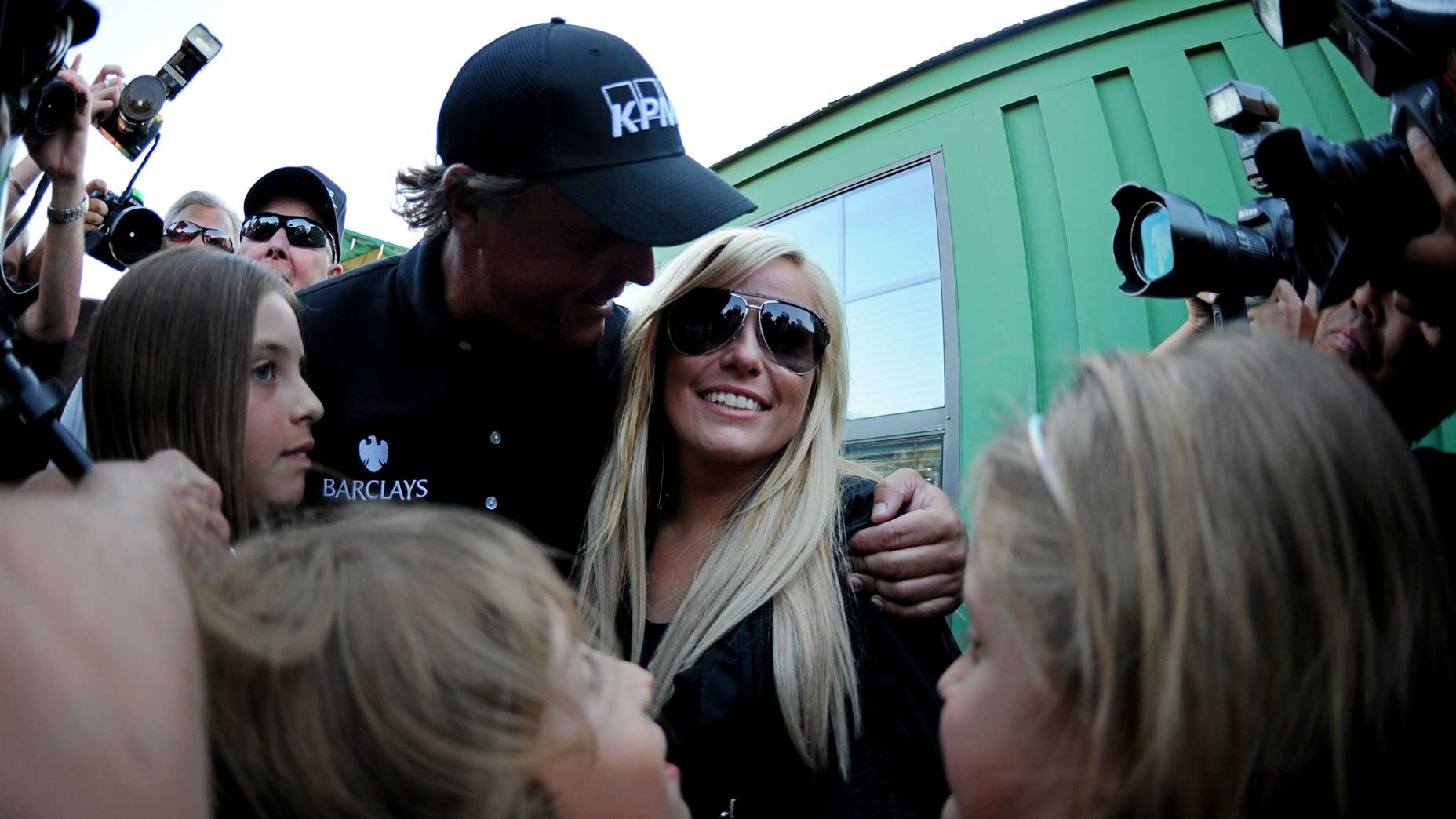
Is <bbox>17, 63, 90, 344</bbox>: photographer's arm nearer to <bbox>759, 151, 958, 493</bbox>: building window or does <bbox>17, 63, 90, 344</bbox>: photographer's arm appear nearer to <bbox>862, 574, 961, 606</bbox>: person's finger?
<bbox>862, 574, 961, 606</bbox>: person's finger

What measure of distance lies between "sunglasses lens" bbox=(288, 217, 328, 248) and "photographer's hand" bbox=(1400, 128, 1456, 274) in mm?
3452

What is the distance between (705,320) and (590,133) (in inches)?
20.6

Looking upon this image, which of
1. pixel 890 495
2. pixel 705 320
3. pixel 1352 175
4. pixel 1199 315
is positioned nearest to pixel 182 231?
pixel 705 320

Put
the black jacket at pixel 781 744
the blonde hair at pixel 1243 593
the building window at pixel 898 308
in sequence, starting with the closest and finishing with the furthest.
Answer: the blonde hair at pixel 1243 593, the black jacket at pixel 781 744, the building window at pixel 898 308

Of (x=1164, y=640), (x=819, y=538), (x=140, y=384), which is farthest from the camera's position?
(x=819, y=538)

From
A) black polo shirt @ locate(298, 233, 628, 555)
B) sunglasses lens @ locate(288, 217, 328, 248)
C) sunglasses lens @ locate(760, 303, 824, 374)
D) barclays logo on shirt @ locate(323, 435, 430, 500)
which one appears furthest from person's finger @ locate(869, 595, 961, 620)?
sunglasses lens @ locate(288, 217, 328, 248)

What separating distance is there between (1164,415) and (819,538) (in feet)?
3.43

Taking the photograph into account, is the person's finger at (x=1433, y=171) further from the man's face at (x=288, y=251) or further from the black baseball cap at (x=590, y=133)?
the man's face at (x=288, y=251)

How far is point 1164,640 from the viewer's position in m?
0.78

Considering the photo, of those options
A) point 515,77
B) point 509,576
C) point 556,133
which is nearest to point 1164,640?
point 509,576

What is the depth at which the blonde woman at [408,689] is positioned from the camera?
0.90 m

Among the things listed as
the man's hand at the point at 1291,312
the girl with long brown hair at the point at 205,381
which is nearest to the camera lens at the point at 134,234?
the girl with long brown hair at the point at 205,381

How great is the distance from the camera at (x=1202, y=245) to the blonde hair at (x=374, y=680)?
137 centimetres

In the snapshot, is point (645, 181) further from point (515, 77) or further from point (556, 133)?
point (515, 77)
